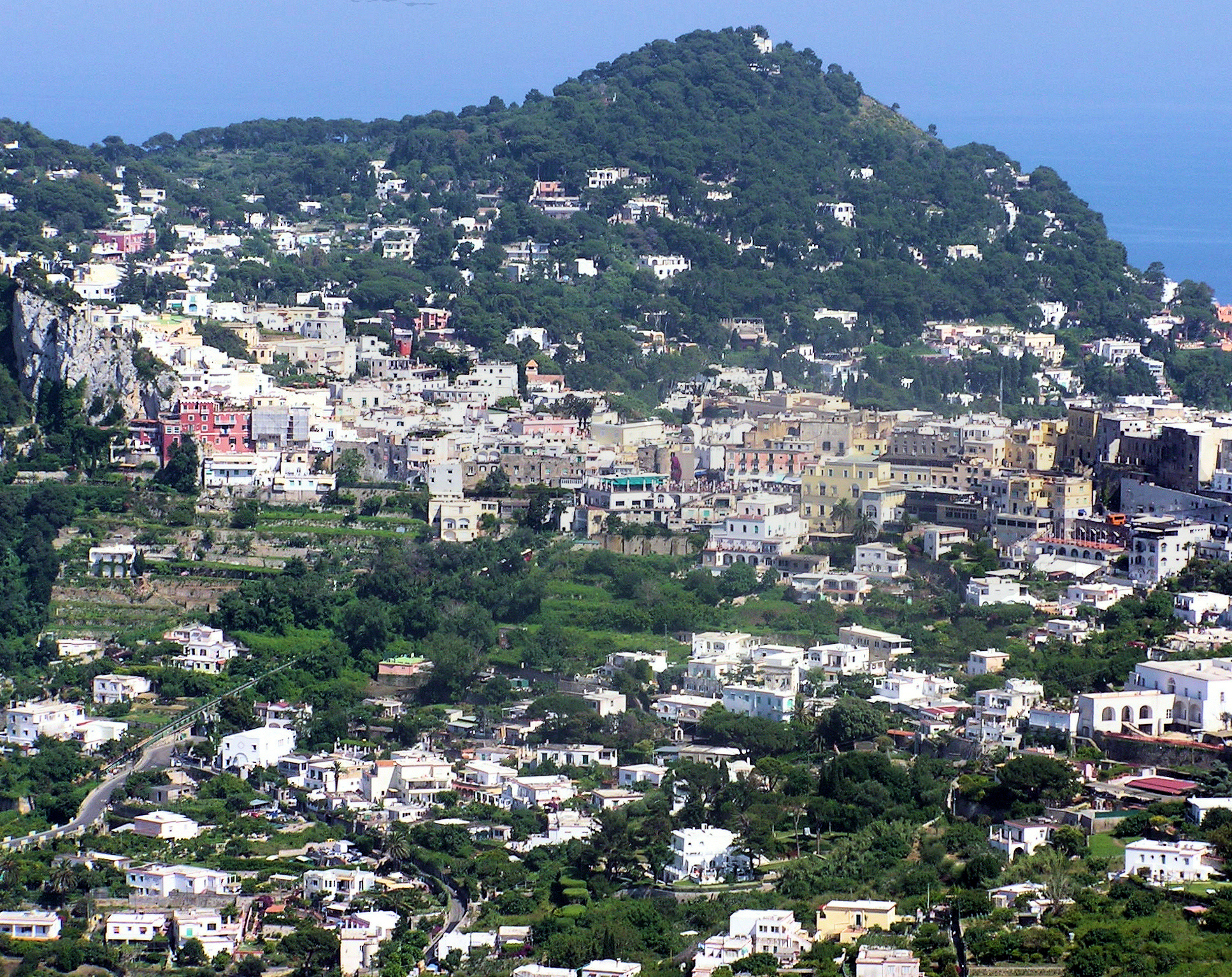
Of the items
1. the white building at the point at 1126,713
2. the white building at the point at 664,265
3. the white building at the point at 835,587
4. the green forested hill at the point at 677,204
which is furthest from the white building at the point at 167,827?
the white building at the point at 664,265

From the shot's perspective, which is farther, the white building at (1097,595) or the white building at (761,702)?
the white building at (1097,595)

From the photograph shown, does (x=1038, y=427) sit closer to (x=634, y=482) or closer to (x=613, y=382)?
(x=634, y=482)

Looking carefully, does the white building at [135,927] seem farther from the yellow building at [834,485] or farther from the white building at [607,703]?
the yellow building at [834,485]

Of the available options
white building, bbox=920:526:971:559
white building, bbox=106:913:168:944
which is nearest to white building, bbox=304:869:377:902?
white building, bbox=106:913:168:944

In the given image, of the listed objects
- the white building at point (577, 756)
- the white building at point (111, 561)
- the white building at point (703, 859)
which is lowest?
the white building at point (703, 859)

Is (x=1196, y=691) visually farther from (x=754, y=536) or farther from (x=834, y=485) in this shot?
(x=834, y=485)

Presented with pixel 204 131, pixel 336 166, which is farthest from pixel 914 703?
pixel 204 131

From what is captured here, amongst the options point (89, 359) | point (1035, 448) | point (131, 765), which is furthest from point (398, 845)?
point (89, 359)

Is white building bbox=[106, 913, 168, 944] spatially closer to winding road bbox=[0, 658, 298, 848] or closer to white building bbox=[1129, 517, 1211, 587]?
winding road bbox=[0, 658, 298, 848]
